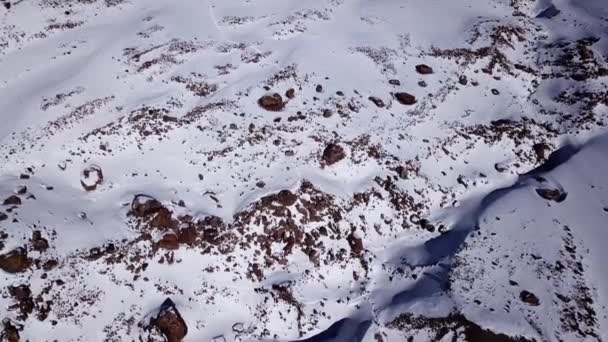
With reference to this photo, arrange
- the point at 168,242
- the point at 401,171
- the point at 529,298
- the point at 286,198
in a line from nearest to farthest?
the point at 529,298
the point at 168,242
the point at 286,198
the point at 401,171

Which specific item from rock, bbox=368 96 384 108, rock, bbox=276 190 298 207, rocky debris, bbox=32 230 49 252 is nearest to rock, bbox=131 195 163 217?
rocky debris, bbox=32 230 49 252

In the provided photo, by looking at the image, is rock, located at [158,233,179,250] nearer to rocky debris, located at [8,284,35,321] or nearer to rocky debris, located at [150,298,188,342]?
rocky debris, located at [150,298,188,342]

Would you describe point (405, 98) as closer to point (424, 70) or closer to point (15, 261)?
point (424, 70)

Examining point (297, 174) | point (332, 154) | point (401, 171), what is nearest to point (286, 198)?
point (297, 174)

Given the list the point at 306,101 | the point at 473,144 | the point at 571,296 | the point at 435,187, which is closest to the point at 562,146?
the point at 473,144

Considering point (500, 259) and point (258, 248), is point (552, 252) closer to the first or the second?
point (500, 259)
